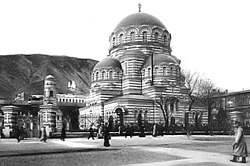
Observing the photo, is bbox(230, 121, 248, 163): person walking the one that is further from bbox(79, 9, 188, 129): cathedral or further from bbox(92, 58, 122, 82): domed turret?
bbox(92, 58, 122, 82): domed turret

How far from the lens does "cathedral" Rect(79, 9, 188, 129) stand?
45844mm

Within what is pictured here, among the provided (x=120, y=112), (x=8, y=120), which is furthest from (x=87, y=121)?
(x=8, y=120)

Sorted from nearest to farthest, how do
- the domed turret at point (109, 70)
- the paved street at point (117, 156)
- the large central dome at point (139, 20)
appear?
1. the paved street at point (117, 156)
2. the domed turret at point (109, 70)
3. the large central dome at point (139, 20)

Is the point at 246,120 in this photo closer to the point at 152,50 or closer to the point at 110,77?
the point at 152,50

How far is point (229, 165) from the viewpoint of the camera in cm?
1073

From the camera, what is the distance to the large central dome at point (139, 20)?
181 ft

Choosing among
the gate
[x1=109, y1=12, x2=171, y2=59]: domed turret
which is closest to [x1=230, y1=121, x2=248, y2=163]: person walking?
the gate

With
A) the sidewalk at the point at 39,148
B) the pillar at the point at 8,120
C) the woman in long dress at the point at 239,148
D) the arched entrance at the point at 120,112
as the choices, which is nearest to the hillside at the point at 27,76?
the arched entrance at the point at 120,112

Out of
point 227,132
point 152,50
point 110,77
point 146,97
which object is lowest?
point 227,132

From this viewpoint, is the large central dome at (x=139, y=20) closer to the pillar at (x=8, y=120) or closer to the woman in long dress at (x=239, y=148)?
the pillar at (x=8, y=120)

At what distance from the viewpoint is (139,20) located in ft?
182

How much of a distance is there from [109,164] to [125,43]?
4494 centimetres

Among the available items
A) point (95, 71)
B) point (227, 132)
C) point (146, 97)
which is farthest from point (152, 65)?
point (227, 132)

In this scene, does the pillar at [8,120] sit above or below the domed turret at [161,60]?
below
